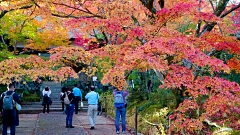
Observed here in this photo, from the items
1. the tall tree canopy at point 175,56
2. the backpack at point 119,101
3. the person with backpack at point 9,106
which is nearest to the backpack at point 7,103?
the person with backpack at point 9,106

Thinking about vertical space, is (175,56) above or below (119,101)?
above

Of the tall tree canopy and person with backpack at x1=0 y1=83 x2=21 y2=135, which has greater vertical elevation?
the tall tree canopy

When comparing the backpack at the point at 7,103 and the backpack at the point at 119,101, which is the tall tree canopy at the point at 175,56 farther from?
the backpack at the point at 7,103

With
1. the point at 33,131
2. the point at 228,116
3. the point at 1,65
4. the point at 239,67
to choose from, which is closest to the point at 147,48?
the point at 228,116

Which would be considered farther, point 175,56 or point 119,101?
point 119,101

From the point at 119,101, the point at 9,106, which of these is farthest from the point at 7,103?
the point at 119,101

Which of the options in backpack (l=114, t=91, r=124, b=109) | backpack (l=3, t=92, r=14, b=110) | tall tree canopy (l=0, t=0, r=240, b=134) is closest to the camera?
tall tree canopy (l=0, t=0, r=240, b=134)

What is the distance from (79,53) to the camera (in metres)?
10.4

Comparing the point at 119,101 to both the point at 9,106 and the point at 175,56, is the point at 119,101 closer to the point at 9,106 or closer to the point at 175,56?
the point at 175,56

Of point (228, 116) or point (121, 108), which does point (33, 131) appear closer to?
point (121, 108)

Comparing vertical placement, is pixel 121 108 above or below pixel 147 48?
below

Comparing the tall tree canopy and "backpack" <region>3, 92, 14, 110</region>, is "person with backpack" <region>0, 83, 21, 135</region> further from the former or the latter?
the tall tree canopy

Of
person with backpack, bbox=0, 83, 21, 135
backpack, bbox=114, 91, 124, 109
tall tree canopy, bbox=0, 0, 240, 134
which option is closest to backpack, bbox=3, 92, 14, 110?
person with backpack, bbox=0, 83, 21, 135

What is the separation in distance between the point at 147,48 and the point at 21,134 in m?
5.33
